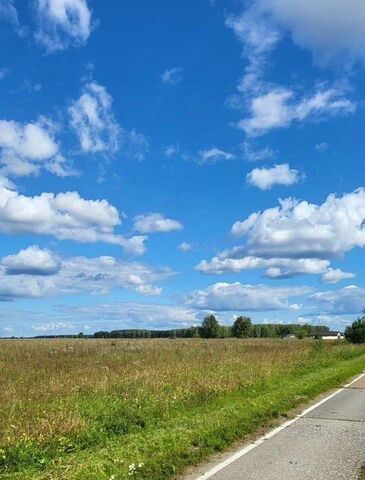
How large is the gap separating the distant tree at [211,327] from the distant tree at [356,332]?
74331 millimetres

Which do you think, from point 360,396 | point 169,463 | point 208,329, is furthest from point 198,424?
point 208,329

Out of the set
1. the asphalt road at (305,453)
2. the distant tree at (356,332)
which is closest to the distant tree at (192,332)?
the distant tree at (356,332)

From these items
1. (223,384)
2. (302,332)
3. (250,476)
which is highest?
(302,332)

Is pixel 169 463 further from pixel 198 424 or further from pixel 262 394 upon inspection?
pixel 262 394

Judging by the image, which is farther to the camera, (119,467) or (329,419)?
(329,419)

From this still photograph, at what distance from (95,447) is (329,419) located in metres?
5.94

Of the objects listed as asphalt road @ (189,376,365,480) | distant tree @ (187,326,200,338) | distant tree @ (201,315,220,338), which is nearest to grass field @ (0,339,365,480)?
asphalt road @ (189,376,365,480)

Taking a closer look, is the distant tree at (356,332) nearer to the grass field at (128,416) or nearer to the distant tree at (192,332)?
the grass field at (128,416)

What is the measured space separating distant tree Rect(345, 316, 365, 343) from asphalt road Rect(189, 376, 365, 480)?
214 ft

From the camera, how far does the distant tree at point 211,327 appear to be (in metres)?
150

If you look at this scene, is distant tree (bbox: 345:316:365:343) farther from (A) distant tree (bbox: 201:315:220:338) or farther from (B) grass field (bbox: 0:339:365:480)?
(A) distant tree (bbox: 201:315:220:338)

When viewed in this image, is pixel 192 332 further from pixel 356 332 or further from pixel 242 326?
pixel 356 332

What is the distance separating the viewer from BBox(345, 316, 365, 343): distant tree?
7506cm

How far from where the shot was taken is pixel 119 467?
7.79m
